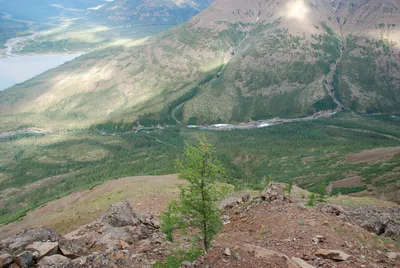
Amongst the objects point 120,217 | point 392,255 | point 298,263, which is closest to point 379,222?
point 392,255

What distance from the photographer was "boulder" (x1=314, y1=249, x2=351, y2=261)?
16.3 meters

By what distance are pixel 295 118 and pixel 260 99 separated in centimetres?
2677

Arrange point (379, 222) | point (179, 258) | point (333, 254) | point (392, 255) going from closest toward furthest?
point (179, 258) → point (333, 254) → point (392, 255) → point (379, 222)

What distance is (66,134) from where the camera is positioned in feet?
560

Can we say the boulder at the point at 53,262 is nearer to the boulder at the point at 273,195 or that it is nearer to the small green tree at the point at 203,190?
the small green tree at the point at 203,190

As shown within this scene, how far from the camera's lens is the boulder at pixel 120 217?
978 inches

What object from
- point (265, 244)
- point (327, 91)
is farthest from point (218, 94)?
point (265, 244)

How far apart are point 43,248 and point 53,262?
158 centimetres

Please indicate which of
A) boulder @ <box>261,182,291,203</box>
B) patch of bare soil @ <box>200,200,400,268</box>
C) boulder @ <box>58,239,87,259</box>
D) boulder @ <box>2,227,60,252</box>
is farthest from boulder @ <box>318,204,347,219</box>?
boulder @ <box>2,227,60,252</box>

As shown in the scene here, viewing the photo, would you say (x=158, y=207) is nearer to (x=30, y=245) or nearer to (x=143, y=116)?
(x=30, y=245)

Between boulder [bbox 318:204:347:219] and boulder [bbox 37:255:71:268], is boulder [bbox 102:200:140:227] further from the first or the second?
boulder [bbox 318:204:347:219]

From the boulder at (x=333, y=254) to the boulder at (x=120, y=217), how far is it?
568 inches

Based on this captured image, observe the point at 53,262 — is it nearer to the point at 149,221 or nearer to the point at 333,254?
the point at 149,221

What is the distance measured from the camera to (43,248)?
17234 millimetres
